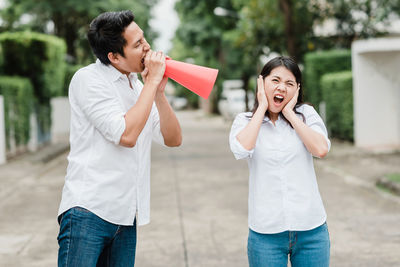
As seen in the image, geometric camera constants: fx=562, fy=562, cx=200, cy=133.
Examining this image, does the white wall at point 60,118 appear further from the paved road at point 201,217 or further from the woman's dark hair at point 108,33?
the woman's dark hair at point 108,33

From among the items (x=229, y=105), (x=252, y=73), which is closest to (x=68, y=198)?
(x=229, y=105)

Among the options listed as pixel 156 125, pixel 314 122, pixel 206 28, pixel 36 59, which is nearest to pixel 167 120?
pixel 156 125

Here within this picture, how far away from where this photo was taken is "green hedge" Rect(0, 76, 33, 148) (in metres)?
13.7

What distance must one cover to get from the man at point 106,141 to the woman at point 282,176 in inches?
21.9

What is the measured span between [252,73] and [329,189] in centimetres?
2578

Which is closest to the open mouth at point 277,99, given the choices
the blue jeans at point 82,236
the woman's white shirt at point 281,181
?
the woman's white shirt at point 281,181

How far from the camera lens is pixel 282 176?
2.70 metres

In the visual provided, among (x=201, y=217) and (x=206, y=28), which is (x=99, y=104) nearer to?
(x=201, y=217)


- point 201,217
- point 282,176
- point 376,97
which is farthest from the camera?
point 376,97

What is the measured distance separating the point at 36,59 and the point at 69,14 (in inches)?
381

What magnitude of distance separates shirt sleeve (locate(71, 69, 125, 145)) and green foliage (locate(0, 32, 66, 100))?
1395cm

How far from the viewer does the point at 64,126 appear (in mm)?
23531

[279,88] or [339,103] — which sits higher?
[279,88]

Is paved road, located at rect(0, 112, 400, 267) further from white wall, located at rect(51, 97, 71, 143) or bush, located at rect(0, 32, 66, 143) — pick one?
white wall, located at rect(51, 97, 71, 143)
